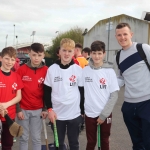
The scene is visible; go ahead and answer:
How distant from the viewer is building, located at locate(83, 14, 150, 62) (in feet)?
61.5

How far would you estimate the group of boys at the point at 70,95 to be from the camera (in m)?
3.43

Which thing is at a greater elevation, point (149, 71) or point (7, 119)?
point (149, 71)

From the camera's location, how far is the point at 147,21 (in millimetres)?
18469

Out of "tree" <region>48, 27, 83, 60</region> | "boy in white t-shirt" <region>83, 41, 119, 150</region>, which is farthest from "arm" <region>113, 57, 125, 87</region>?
"tree" <region>48, 27, 83, 60</region>

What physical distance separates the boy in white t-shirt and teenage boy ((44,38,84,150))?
A: 12 centimetres

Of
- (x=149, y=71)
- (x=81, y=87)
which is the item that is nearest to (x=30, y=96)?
(x=81, y=87)

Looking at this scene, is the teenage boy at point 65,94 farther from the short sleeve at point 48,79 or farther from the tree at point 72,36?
the tree at point 72,36

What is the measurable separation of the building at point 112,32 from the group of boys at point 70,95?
15678mm

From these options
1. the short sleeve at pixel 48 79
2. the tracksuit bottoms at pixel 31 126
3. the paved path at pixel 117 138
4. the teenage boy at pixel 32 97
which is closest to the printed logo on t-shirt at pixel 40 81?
the teenage boy at pixel 32 97

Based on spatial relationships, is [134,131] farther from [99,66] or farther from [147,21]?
[147,21]

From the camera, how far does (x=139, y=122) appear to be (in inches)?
142

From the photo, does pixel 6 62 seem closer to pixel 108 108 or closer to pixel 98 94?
pixel 98 94

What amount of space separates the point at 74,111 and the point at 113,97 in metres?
0.61

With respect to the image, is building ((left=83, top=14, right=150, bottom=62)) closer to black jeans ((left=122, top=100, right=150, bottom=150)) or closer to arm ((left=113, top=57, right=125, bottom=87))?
arm ((left=113, top=57, right=125, bottom=87))
